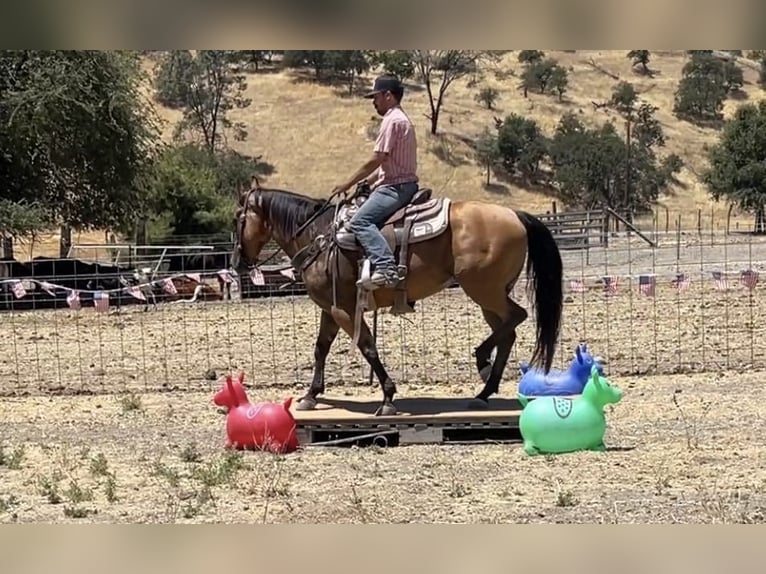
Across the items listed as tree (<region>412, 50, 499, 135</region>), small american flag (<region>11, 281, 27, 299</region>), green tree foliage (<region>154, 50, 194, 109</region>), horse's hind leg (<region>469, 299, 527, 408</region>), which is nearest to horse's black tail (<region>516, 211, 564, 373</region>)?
horse's hind leg (<region>469, 299, 527, 408</region>)

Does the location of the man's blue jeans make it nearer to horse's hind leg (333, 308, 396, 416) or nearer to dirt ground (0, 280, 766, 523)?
horse's hind leg (333, 308, 396, 416)

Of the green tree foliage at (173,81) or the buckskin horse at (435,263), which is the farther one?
the green tree foliage at (173,81)

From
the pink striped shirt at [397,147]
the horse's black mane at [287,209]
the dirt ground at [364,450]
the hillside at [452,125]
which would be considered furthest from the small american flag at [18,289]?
the hillside at [452,125]

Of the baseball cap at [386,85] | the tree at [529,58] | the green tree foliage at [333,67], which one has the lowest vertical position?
the baseball cap at [386,85]

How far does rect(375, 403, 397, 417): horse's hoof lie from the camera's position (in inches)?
272

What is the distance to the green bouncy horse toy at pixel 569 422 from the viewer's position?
239 inches

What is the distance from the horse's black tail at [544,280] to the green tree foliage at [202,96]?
5493 cm

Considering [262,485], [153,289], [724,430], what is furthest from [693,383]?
[153,289]

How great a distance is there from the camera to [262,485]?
5.44 metres

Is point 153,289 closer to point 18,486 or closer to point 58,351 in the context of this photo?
point 58,351

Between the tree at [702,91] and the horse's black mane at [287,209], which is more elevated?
the tree at [702,91]

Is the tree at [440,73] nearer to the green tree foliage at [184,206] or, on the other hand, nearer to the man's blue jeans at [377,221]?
the green tree foliage at [184,206]

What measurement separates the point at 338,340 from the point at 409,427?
457 cm

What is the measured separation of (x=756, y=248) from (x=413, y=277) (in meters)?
19.1
